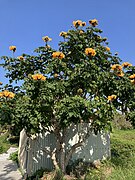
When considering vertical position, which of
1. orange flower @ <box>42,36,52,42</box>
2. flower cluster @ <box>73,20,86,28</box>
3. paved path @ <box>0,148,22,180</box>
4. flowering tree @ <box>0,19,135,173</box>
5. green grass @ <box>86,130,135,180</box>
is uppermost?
flower cluster @ <box>73,20,86,28</box>

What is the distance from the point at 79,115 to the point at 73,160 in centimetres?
274

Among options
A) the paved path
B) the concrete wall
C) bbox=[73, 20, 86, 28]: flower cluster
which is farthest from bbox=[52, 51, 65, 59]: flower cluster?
the paved path

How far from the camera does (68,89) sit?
20.1 ft

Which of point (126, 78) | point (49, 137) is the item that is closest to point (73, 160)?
point (49, 137)

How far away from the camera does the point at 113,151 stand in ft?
30.8

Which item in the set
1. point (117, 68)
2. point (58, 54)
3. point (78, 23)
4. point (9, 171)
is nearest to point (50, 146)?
→ point (9, 171)

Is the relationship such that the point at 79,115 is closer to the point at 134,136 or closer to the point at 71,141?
the point at 71,141

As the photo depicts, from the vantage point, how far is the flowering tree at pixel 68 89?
5191 millimetres

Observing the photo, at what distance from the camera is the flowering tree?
5.19m

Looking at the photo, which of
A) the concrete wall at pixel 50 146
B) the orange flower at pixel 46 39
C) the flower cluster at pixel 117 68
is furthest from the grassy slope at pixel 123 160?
the orange flower at pixel 46 39

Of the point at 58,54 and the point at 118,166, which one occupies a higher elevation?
the point at 58,54

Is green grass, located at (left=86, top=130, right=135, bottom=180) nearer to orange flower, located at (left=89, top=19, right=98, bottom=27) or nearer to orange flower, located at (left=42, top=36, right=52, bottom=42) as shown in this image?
orange flower, located at (left=42, top=36, right=52, bottom=42)

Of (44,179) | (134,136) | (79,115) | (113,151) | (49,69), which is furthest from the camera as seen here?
(134,136)

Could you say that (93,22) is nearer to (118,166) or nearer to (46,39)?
(46,39)
